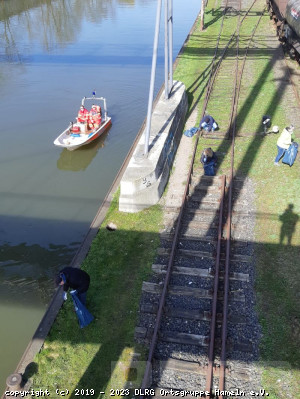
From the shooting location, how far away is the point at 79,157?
16.4m

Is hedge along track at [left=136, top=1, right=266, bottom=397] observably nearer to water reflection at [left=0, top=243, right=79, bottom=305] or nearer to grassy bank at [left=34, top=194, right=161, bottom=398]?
grassy bank at [left=34, top=194, right=161, bottom=398]

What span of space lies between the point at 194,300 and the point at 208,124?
29.6 ft

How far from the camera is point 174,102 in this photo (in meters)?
15.7

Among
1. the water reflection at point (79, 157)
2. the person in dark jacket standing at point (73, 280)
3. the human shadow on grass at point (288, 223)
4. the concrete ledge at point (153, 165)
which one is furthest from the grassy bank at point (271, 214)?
the water reflection at point (79, 157)

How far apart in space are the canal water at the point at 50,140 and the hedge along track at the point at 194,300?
3.19 m

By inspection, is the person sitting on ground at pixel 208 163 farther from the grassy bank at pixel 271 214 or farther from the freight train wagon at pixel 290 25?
the freight train wagon at pixel 290 25

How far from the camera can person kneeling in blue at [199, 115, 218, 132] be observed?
15.1 m

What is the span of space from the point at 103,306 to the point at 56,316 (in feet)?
3.56

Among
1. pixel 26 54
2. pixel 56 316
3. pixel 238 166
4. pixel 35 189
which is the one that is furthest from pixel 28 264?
pixel 26 54

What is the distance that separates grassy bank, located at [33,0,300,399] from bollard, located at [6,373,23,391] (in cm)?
33

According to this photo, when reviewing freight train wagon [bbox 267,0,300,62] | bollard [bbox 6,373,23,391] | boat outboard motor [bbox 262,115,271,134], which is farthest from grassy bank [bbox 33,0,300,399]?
freight train wagon [bbox 267,0,300,62]

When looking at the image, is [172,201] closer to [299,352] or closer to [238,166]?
[238,166]

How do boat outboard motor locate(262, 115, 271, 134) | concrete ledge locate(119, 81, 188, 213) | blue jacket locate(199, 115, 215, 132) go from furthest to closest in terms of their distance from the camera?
blue jacket locate(199, 115, 215, 132) → boat outboard motor locate(262, 115, 271, 134) → concrete ledge locate(119, 81, 188, 213)

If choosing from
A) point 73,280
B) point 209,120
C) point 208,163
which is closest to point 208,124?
point 209,120
